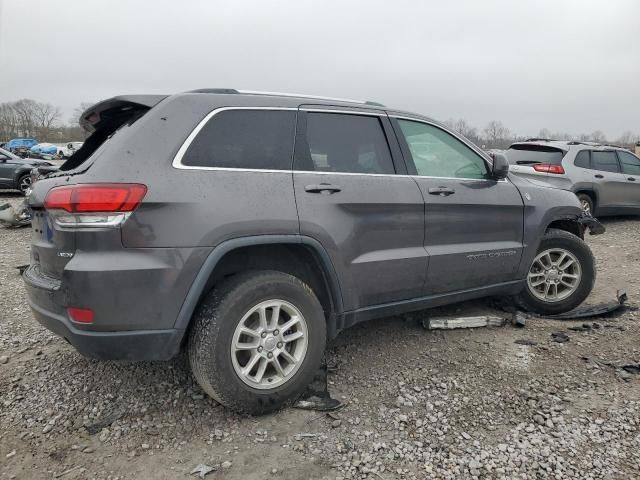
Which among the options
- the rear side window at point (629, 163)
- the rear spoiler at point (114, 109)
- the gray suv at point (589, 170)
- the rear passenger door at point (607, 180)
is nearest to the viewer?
the rear spoiler at point (114, 109)

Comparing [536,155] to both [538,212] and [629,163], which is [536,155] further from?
[538,212]

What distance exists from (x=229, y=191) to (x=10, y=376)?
2094mm

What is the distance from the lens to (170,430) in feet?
8.58

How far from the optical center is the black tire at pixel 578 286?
13.9ft

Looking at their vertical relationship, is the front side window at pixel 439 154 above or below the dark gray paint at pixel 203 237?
above

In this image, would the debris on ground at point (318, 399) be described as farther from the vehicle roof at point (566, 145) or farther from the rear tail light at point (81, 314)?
the vehicle roof at point (566, 145)

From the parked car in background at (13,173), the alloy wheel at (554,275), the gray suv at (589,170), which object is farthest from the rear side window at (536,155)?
the parked car in background at (13,173)

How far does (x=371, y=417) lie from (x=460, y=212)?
164 centimetres

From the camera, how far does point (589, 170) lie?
30.3 feet

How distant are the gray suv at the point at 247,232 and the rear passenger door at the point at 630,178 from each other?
25.8 ft

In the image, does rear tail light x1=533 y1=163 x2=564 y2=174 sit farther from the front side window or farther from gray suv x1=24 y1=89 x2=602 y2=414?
gray suv x1=24 y1=89 x2=602 y2=414

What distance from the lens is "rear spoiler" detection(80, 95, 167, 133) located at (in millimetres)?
2715

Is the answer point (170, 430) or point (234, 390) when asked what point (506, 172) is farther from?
point (170, 430)

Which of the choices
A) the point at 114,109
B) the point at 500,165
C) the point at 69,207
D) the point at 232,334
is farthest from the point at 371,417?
the point at 114,109
